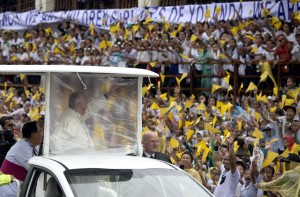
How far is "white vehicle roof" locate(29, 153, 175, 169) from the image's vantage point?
7.51 m

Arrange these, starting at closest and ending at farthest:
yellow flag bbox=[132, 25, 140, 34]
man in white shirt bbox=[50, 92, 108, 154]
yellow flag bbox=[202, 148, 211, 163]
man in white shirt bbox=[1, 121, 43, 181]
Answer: man in white shirt bbox=[50, 92, 108, 154] → man in white shirt bbox=[1, 121, 43, 181] → yellow flag bbox=[202, 148, 211, 163] → yellow flag bbox=[132, 25, 140, 34]

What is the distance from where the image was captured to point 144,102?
16219 millimetres

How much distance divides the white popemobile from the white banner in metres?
7.49

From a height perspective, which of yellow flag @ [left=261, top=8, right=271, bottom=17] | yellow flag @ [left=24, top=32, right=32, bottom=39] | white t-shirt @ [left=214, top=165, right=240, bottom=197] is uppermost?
yellow flag @ [left=261, top=8, right=271, bottom=17]

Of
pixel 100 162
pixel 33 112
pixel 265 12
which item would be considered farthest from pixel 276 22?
pixel 100 162

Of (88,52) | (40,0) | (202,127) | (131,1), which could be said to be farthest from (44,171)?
(40,0)

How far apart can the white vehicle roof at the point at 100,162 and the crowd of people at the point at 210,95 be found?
132cm

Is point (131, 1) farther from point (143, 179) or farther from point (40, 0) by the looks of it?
point (143, 179)

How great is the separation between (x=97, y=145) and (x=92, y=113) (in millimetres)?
369

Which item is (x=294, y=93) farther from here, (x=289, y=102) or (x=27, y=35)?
(x=27, y=35)

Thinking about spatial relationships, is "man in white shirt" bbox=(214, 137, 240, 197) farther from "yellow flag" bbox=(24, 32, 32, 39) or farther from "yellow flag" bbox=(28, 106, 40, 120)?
"yellow flag" bbox=(24, 32, 32, 39)

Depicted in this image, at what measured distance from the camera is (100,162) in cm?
766

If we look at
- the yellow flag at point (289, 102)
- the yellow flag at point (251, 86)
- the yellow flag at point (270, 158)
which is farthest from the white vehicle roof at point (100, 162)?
the yellow flag at point (251, 86)

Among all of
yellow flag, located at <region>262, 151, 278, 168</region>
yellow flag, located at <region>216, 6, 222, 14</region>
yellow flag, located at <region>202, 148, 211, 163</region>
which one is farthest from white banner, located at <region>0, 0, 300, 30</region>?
yellow flag, located at <region>262, 151, 278, 168</region>
